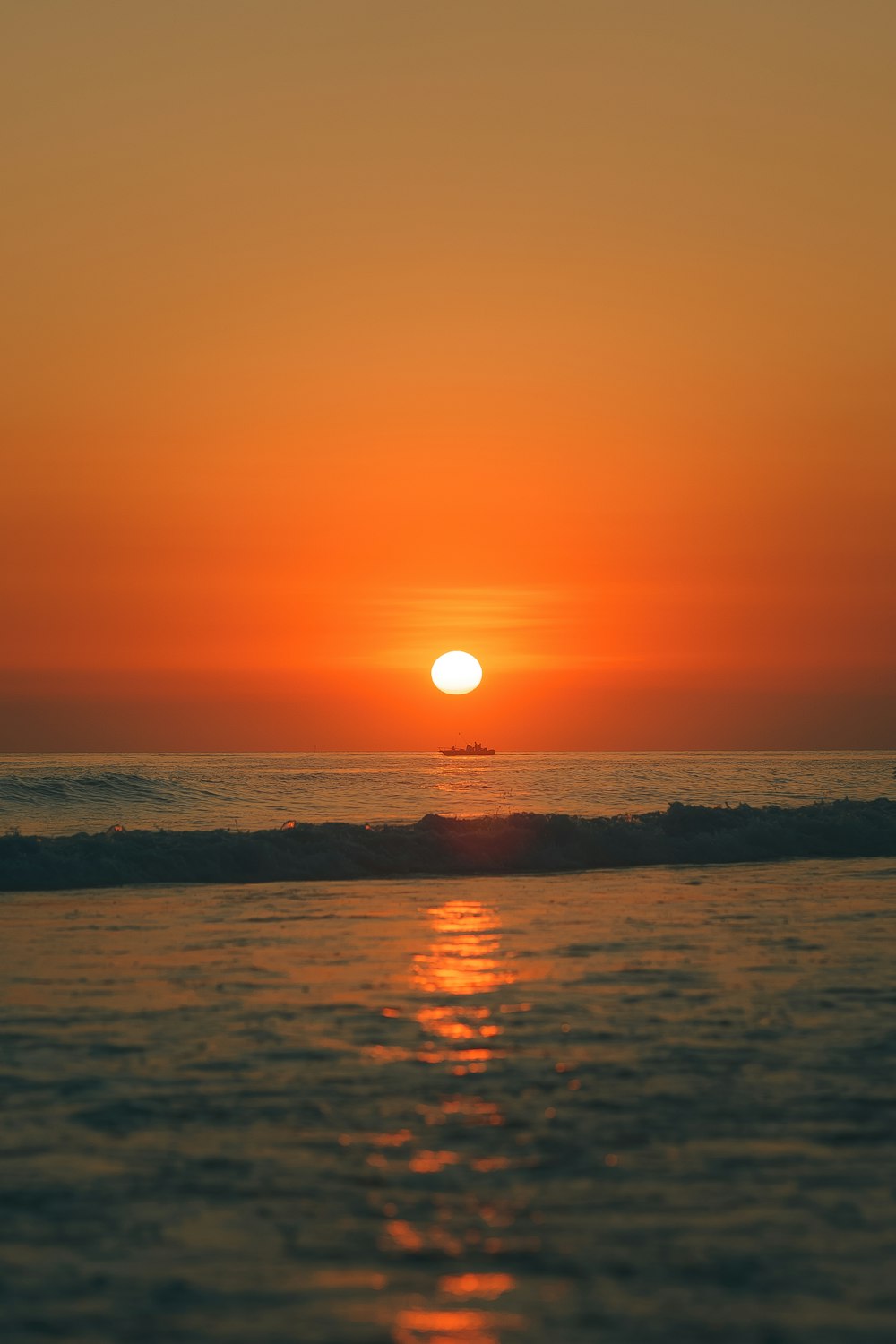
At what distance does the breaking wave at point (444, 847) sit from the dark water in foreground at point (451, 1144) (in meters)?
11.2

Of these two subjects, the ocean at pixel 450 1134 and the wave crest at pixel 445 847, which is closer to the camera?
the ocean at pixel 450 1134

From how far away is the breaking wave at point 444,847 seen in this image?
1049 inches

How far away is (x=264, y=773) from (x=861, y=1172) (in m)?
77.8

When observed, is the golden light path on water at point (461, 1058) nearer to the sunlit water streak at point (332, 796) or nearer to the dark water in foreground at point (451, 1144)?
the dark water in foreground at point (451, 1144)

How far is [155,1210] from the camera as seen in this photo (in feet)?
22.3

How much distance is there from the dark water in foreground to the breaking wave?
11.2m

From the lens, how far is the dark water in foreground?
5.67m

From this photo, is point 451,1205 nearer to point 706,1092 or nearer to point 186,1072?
point 706,1092

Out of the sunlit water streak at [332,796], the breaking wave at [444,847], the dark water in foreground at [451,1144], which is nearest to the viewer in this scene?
the dark water in foreground at [451,1144]

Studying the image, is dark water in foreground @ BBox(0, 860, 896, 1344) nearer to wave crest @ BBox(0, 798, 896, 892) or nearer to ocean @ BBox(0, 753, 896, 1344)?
ocean @ BBox(0, 753, 896, 1344)

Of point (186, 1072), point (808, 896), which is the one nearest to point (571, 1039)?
point (186, 1072)

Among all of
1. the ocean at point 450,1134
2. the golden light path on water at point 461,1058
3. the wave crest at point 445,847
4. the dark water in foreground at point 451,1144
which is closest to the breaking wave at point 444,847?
the wave crest at point 445,847

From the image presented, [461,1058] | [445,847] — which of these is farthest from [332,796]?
[461,1058]

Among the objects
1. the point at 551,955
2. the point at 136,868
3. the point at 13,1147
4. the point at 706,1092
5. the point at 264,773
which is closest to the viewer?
the point at 13,1147
